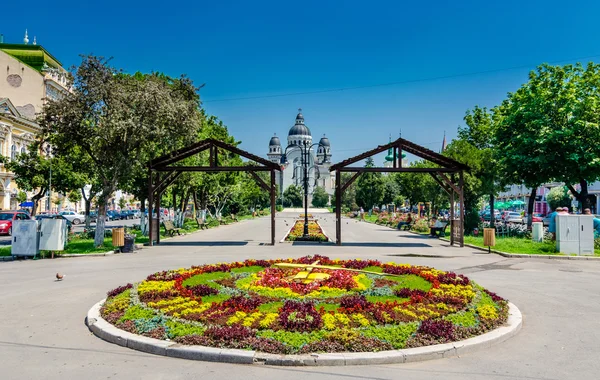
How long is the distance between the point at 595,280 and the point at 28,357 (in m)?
13.0

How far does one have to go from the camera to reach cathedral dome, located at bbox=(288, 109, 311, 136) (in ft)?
497

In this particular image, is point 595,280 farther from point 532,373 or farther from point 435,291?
point 532,373

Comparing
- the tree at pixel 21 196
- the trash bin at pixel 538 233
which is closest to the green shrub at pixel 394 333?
the trash bin at pixel 538 233

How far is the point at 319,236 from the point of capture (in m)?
25.9

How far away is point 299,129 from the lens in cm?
15200

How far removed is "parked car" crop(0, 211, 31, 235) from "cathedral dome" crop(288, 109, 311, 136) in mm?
122534

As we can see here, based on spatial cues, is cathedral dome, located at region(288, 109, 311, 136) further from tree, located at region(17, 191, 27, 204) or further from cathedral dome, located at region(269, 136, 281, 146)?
tree, located at region(17, 191, 27, 204)

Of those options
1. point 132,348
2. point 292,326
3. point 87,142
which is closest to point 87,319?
point 132,348

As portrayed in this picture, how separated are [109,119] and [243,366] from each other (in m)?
15.7

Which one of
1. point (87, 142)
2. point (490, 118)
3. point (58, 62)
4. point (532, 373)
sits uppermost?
point (58, 62)

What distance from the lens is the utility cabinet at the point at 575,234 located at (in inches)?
715

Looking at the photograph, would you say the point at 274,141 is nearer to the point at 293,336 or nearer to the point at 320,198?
the point at 320,198

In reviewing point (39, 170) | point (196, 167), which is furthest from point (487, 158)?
point (39, 170)

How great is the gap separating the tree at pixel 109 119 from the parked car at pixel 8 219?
11.6 m
